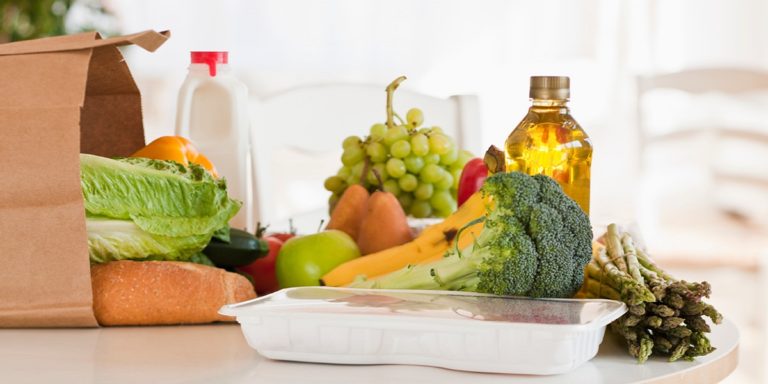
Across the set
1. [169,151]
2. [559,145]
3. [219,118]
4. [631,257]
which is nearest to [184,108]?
[219,118]

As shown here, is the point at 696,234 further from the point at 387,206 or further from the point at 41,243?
the point at 41,243

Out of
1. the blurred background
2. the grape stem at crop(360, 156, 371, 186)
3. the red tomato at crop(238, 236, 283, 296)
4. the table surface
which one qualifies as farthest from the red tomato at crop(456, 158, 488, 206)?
the blurred background

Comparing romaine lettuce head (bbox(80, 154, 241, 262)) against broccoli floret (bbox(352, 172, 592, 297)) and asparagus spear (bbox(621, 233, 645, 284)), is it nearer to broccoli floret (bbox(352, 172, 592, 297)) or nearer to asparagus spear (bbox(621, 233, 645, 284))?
broccoli floret (bbox(352, 172, 592, 297))

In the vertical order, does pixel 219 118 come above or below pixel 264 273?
above

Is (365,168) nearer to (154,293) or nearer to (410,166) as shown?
(410,166)

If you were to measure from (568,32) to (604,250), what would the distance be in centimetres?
284

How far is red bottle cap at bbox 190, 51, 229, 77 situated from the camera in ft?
4.00

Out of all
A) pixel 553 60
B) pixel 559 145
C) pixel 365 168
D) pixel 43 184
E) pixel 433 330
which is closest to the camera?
pixel 433 330

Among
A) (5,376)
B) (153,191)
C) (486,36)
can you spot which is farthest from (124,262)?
(486,36)

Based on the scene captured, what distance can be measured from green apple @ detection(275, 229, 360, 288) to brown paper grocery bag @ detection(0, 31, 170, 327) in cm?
22

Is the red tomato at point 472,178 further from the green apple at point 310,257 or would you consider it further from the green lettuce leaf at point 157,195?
the green lettuce leaf at point 157,195

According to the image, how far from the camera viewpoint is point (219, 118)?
1248mm

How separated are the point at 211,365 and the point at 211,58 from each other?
0.55 metres

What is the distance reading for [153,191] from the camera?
92cm
